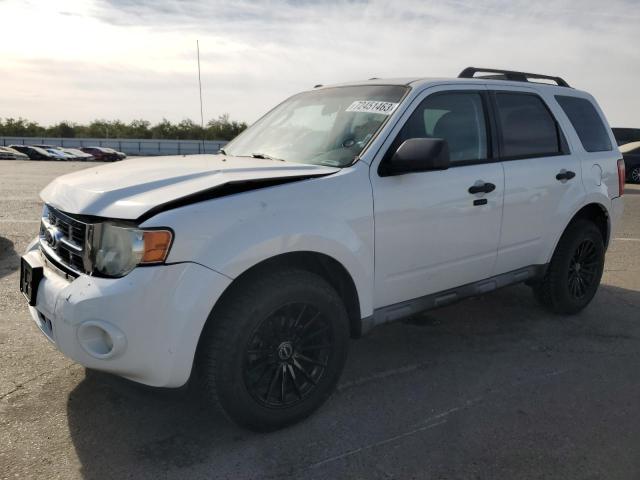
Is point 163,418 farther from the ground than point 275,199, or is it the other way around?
point 275,199

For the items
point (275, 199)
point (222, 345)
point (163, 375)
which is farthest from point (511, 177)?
point (163, 375)

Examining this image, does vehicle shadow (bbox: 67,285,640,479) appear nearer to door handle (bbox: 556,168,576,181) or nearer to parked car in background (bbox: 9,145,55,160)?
door handle (bbox: 556,168,576,181)

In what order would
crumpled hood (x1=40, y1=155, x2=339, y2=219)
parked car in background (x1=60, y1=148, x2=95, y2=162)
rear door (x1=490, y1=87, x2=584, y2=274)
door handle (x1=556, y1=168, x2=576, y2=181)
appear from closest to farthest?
crumpled hood (x1=40, y1=155, x2=339, y2=219), rear door (x1=490, y1=87, x2=584, y2=274), door handle (x1=556, y1=168, x2=576, y2=181), parked car in background (x1=60, y1=148, x2=95, y2=162)

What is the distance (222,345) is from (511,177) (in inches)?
92.0

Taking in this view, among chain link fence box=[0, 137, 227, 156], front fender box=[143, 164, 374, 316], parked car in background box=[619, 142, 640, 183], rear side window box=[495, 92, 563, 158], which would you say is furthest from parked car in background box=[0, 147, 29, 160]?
front fender box=[143, 164, 374, 316]

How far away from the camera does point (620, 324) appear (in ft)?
15.3

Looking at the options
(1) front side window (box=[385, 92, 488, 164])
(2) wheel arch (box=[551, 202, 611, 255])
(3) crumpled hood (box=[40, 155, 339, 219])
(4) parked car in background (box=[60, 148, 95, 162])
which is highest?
(1) front side window (box=[385, 92, 488, 164])

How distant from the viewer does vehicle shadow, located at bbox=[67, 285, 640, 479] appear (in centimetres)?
263

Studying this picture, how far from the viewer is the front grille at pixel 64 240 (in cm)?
267

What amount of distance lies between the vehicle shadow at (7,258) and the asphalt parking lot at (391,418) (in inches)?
62.6

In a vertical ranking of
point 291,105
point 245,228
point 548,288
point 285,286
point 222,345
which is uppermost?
point 291,105

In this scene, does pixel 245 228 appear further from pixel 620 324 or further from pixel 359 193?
pixel 620 324

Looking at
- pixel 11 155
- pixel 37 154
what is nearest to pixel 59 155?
pixel 37 154

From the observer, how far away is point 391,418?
3.07 m
